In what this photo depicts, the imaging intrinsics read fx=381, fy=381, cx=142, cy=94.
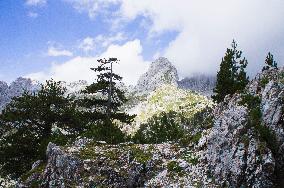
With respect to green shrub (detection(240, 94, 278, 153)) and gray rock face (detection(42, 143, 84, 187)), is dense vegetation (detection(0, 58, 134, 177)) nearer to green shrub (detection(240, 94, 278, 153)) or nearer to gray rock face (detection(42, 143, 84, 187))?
gray rock face (detection(42, 143, 84, 187))

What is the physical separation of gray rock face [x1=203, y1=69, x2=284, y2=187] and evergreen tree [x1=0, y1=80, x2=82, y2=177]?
25.2 meters

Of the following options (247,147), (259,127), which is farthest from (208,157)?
(259,127)

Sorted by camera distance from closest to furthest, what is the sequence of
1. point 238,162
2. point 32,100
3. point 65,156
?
point 238,162
point 65,156
point 32,100

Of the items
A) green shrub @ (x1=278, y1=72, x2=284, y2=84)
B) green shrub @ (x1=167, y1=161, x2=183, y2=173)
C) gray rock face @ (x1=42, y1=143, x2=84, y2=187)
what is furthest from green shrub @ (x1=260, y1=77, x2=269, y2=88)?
gray rock face @ (x1=42, y1=143, x2=84, y2=187)

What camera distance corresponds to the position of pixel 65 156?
29.7 m

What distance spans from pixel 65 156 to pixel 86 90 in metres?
19.8

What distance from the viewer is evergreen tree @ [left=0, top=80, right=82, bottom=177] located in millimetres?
46562

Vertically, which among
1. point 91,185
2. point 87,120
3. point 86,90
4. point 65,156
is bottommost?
point 91,185

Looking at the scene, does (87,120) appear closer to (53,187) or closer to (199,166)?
(53,187)

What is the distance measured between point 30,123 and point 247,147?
104 ft

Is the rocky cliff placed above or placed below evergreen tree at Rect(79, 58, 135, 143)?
below

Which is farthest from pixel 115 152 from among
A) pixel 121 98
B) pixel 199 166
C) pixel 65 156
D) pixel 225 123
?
pixel 121 98

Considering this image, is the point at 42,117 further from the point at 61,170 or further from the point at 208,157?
the point at 208,157

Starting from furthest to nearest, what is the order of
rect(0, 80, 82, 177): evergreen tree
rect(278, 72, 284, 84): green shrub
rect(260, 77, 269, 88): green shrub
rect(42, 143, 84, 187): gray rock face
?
rect(0, 80, 82, 177): evergreen tree < rect(260, 77, 269, 88): green shrub < rect(42, 143, 84, 187): gray rock face < rect(278, 72, 284, 84): green shrub
